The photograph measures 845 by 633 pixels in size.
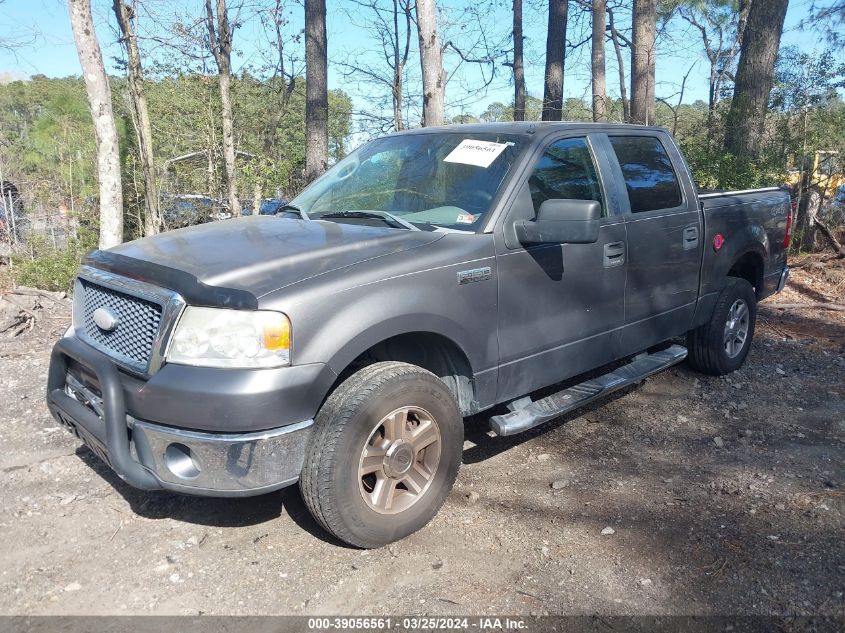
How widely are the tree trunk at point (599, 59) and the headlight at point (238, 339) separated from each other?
13747mm

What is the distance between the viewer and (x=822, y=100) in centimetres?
1161

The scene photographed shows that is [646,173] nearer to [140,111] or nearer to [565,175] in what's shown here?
[565,175]

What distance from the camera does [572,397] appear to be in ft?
13.0

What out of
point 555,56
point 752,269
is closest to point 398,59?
point 555,56

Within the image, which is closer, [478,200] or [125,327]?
[125,327]

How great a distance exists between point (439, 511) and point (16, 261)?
26.3 ft

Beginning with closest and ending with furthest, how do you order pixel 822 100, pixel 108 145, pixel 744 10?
pixel 108 145, pixel 822 100, pixel 744 10

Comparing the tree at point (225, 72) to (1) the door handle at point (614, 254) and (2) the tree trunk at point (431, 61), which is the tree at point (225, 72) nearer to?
(2) the tree trunk at point (431, 61)

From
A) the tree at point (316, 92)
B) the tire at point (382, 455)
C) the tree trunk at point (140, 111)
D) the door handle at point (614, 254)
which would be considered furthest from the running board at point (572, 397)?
the tree at point (316, 92)

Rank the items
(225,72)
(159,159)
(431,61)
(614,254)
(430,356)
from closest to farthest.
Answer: (430,356), (614,254), (431,61), (225,72), (159,159)

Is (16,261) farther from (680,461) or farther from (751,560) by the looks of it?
(751,560)

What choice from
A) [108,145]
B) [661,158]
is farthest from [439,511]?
[108,145]

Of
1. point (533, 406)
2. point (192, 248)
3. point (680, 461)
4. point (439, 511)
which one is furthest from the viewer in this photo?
point (680, 461)

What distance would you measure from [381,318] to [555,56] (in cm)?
1537
